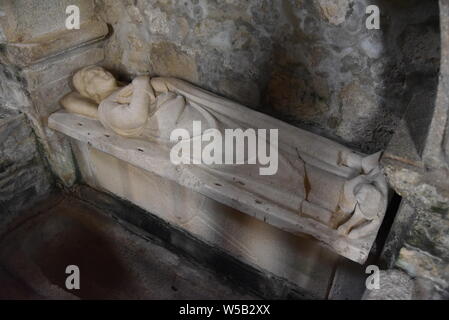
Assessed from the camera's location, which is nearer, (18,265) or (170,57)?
(18,265)

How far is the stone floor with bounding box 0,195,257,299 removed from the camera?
273 cm

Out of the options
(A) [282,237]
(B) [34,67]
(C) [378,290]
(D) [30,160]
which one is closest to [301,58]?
(A) [282,237]

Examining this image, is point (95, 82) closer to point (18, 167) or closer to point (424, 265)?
point (18, 167)

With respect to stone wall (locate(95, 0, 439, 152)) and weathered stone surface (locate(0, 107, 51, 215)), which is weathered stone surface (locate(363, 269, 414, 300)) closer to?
stone wall (locate(95, 0, 439, 152))

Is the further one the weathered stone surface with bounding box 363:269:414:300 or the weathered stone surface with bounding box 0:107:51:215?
the weathered stone surface with bounding box 0:107:51:215

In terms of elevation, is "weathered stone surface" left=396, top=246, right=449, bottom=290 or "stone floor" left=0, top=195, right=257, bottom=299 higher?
"weathered stone surface" left=396, top=246, right=449, bottom=290

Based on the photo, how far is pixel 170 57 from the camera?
10.1ft

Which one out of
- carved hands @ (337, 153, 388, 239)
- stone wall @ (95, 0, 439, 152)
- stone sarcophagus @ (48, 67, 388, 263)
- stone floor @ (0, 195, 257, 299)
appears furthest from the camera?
stone floor @ (0, 195, 257, 299)

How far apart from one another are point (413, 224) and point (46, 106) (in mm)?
2712

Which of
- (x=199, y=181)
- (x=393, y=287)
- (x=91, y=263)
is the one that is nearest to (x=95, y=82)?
(x=199, y=181)

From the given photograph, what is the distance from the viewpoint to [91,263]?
292 centimetres

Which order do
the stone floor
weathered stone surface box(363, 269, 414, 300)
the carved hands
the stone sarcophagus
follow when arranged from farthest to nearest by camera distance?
the stone floor < the stone sarcophagus < the carved hands < weathered stone surface box(363, 269, 414, 300)

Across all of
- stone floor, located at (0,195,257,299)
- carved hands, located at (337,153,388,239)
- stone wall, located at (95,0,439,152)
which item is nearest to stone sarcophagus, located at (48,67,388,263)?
carved hands, located at (337,153,388,239)

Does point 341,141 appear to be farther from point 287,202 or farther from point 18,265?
point 18,265
